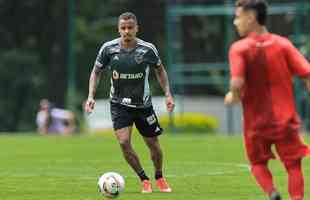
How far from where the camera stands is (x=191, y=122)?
38.2 m

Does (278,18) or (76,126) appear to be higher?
(278,18)

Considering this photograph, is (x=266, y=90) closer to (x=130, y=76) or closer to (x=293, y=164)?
(x=293, y=164)

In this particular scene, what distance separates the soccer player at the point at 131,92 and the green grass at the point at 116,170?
486 mm

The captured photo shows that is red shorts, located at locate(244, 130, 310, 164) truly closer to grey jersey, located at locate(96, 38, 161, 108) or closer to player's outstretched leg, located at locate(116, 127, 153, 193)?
player's outstretched leg, located at locate(116, 127, 153, 193)

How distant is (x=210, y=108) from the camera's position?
145 ft

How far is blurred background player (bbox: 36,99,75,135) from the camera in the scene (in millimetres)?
36781

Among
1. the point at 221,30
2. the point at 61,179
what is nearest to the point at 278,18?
the point at 221,30

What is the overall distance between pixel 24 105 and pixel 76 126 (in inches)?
88.1

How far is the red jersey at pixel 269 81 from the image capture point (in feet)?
30.9

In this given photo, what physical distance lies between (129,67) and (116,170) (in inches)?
168

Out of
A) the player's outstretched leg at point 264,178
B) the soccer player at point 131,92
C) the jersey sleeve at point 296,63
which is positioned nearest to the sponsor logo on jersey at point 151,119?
the soccer player at point 131,92

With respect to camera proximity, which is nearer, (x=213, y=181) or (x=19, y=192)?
(x=19, y=192)

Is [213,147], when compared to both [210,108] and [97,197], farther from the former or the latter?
[210,108]

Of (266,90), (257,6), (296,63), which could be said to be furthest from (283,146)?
(257,6)
